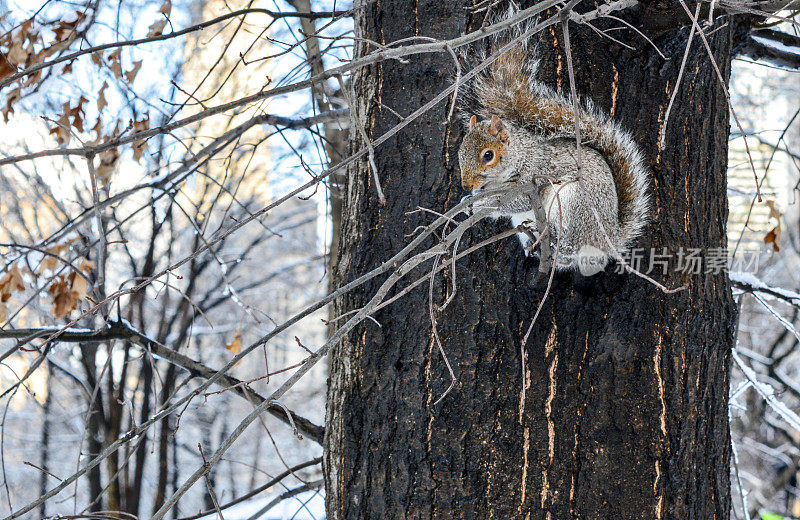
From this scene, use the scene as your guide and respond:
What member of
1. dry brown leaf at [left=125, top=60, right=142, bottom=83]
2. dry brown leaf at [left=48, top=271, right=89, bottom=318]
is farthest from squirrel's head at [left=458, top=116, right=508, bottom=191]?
dry brown leaf at [left=48, top=271, right=89, bottom=318]

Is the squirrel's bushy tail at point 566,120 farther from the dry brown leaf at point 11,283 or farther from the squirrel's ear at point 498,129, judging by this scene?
the dry brown leaf at point 11,283

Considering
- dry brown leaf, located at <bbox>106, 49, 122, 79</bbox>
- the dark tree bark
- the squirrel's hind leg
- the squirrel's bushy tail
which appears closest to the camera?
the squirrel's hind leg

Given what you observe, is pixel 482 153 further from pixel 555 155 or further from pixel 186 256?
pixel 186 256

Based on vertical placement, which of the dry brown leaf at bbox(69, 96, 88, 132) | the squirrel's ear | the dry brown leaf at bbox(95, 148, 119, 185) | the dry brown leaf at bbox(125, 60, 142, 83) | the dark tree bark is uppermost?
the dry brown leaf at bbox(125, 60, 142, 83)

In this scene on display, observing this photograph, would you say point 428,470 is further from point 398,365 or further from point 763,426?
point 763,426

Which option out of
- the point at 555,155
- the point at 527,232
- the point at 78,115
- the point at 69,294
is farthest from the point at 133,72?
the point at 527,232

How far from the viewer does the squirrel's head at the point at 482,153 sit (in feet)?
4.95

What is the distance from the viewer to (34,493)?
773cm

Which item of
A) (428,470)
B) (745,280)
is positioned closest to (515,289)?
(428,470)

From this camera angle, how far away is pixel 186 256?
14.1 ft

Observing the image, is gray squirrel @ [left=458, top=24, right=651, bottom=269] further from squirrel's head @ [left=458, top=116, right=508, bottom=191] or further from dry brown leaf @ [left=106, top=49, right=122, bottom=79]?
dry brown leaf @ [left=106, top=49, right=122, bottom=79]

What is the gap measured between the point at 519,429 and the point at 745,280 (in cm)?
119

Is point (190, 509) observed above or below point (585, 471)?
above

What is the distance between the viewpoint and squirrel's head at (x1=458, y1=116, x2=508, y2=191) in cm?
151
